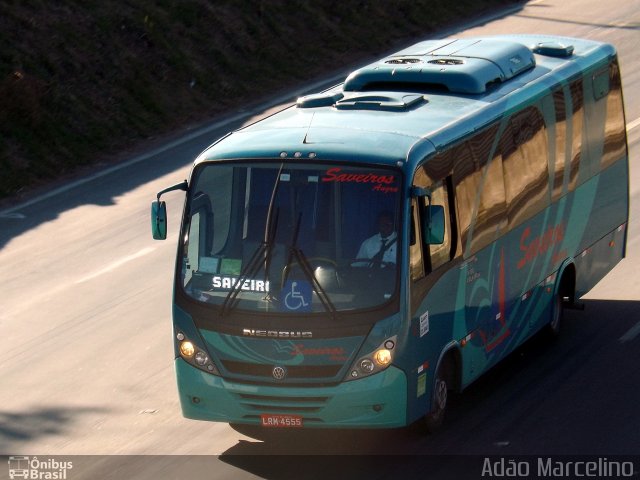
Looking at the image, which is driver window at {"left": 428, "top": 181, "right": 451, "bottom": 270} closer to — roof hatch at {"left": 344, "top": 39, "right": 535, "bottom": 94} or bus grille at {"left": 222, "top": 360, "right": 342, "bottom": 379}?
bus grille at {"left": 222, "top": 360, "right": 342, "bottom": 379}

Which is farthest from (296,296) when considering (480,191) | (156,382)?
(156,382)

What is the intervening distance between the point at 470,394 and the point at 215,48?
16.8 meters

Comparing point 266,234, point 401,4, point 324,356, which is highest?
point 266,234

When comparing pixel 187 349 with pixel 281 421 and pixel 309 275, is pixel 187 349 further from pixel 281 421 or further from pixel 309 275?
pixel 309 275

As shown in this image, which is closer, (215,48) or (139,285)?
(139,285)

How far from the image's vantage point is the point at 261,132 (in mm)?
11703

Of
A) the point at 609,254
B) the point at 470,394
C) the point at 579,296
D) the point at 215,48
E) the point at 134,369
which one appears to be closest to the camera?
the point at 470,394

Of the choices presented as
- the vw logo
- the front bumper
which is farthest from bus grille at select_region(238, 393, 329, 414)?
the vw logo

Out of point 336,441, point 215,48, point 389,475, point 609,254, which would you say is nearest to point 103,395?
point 336,441

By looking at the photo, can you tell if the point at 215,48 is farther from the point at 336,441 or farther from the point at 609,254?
the point at 336,441

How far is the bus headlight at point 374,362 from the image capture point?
10.7 metres

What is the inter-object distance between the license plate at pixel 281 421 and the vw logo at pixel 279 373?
33 cm

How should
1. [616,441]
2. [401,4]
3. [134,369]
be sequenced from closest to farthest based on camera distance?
[616,441] → [134,369] → [401,4]

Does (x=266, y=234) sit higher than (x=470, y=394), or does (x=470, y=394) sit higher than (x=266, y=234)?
(x=266, y=234)
